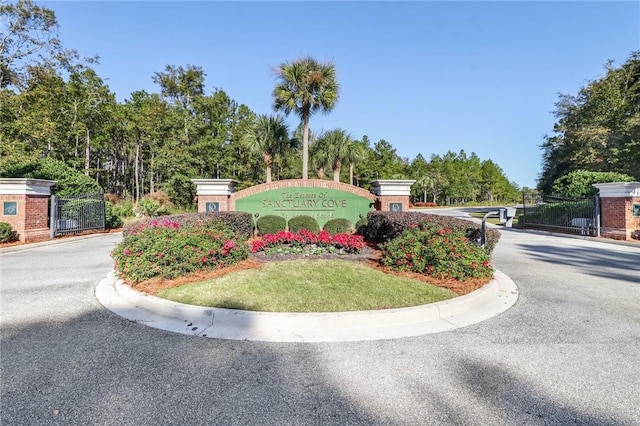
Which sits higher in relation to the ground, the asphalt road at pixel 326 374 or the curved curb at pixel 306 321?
the curved curb at pixel 306 321

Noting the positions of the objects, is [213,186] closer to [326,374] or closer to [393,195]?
[393,195]

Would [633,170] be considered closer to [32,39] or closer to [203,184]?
[203,184]

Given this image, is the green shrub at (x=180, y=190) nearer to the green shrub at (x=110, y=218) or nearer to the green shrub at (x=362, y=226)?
the green shrub at (x=110, y=218)

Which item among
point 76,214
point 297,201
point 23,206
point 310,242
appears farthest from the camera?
point 76,214

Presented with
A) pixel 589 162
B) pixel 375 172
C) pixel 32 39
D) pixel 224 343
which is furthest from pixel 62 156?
pixel 589 162

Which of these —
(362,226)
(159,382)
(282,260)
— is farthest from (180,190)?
(159,382)

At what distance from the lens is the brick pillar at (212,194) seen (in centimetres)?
1200

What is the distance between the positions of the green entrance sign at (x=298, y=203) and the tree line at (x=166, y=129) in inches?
257

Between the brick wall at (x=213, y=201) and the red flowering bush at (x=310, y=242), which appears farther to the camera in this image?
the brick wall at (x=213, y=201)

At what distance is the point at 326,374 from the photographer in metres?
2.93

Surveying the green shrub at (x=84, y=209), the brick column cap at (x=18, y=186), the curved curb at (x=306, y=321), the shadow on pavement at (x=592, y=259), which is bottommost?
the curved curb at (x=306, y=321)

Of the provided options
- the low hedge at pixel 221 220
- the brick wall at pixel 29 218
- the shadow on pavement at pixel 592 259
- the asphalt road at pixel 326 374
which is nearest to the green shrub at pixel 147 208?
the brick wall at pixel 29 218

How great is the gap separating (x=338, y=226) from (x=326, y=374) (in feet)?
28.6

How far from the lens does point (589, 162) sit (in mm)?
23719
